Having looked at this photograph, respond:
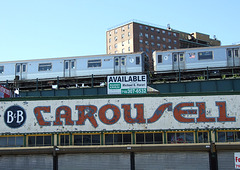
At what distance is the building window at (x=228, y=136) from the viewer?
18266 millimetres

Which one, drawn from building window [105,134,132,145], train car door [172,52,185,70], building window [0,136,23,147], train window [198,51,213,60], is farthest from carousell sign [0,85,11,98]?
train window [198,51,213,60]

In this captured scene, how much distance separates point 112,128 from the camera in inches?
738

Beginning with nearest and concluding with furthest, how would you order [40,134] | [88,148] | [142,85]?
[88,148]
[40,134]
[142,85]

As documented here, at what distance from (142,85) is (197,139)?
245 inches

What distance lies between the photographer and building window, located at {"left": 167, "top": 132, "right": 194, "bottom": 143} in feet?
60.4

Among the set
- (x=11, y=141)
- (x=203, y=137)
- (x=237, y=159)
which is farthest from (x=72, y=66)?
(x=237, y=159)

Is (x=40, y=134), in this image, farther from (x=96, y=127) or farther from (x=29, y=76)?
(x=29, y=76)

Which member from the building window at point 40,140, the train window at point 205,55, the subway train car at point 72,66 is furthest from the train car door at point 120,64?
the building window at point 40,140

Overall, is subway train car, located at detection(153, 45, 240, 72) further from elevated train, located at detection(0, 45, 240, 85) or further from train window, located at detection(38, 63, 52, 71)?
train window, located at detection(38, 63, 52, 71)

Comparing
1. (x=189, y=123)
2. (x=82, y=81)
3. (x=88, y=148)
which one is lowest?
(x=88, y=148)

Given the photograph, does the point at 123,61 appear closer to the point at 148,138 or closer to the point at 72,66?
the point at 72,66

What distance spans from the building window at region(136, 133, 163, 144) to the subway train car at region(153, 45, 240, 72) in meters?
16.1

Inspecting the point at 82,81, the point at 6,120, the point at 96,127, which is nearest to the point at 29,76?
the point at 82,81

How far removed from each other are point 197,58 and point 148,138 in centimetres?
1840
